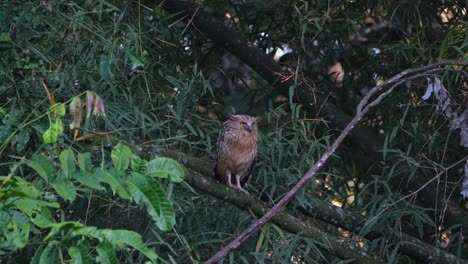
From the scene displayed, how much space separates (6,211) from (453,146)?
317 cm

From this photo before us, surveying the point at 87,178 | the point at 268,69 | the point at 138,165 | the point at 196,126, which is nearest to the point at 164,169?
the point at 138,165

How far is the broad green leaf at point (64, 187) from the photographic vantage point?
2.60 meters

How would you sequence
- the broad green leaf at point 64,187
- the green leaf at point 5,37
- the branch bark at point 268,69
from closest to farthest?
the broad green leaf at point 64,187 < the green leaf at point 5,37 < the branch bark at point 268,69

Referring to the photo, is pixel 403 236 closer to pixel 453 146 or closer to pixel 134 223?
pixel 453 146

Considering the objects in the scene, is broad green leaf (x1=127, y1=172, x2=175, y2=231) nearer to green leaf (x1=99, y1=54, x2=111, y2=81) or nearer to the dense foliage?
the dense foliage

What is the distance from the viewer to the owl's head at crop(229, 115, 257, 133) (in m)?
5.32

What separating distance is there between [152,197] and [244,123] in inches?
110

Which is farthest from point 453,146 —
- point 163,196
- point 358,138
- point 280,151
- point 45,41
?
point 163,196

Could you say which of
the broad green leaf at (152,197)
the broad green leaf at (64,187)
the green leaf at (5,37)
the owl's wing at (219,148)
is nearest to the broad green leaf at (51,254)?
the broad green leaf at (64,187)

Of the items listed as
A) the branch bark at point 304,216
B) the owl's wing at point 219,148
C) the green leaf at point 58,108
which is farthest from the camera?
the owl's wing at point 219,148

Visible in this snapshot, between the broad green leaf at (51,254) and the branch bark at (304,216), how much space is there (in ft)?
4.89

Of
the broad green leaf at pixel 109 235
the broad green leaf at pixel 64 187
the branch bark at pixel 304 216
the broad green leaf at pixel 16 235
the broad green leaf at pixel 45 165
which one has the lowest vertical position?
Answer: the branch bark at pixel 304 216

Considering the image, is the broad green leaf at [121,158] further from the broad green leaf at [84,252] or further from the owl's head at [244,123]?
the owl's head at [244,123]

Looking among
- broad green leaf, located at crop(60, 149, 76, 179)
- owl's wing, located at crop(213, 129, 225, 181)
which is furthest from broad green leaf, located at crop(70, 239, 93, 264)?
owl's wing, located at crop(213, 129, 225, 181)
